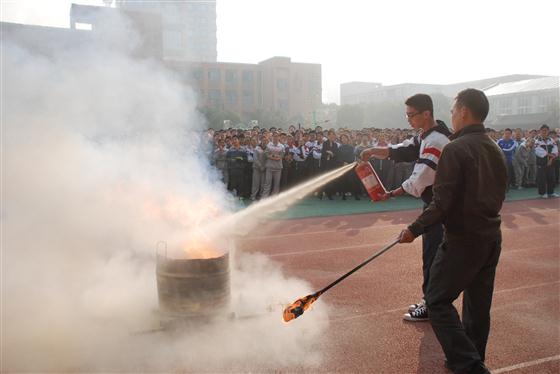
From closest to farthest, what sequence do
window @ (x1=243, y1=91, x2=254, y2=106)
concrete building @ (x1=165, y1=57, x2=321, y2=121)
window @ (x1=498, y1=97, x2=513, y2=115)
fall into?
window @ (x1=243, y1=91, x2=254, y2=106)
concrete building @ (x1=165, y1=57, x2=321, y2=121)
window @ (x1=498, y1=97, x2=513, y2=115)

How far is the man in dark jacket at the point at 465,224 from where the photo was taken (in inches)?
136

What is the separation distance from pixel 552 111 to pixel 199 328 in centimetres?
6393

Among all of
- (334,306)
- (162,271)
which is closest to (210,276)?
(162,271)

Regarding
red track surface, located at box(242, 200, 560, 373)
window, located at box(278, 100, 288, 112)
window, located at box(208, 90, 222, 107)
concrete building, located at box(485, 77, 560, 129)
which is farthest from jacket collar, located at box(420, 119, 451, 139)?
window, located at box(278, 100, 288, 112)

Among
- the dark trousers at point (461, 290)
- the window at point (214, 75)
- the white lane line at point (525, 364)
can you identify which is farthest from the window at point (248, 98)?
the dark trousers at point (461, 290)

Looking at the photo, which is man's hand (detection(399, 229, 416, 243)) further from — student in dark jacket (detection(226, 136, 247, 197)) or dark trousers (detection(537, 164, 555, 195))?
dark trousers (detection(537, 164, 555, 195))

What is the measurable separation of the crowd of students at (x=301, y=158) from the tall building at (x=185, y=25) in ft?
9.70

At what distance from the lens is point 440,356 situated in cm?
431

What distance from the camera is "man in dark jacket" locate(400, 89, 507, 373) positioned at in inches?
136

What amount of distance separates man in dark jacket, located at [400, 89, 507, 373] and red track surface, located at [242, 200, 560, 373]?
659 mm

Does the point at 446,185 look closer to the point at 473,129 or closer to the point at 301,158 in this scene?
the point at 473,129

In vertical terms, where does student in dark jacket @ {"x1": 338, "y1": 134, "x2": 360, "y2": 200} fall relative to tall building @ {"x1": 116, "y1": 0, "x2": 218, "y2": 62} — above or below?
below

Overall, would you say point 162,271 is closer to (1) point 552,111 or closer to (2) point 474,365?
(2) point 474,365

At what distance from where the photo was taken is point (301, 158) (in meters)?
15.4
